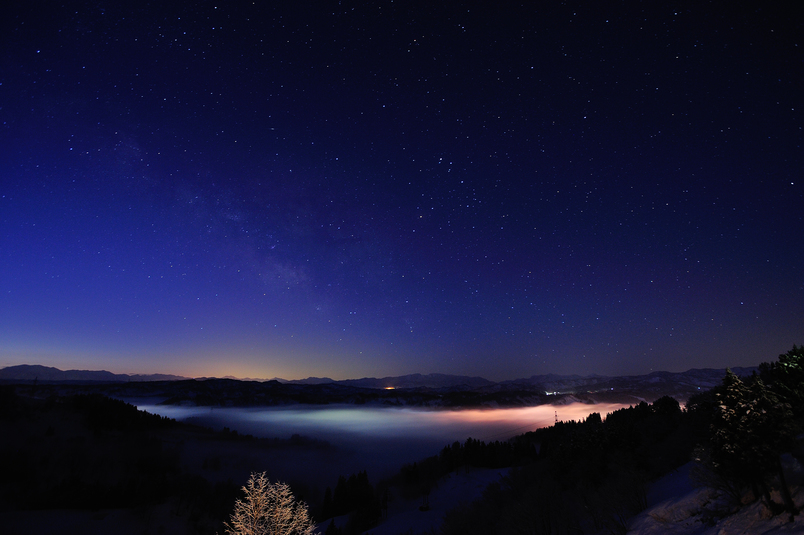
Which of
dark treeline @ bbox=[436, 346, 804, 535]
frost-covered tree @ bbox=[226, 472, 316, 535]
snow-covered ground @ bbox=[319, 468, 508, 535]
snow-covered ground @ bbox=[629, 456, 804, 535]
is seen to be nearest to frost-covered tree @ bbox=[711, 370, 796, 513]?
dark treeline @ bbox=[436, 346, 804, 535]

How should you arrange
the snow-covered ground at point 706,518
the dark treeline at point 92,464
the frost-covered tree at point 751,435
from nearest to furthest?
the snow-covered ground at point 706,518 → the frost-covered tree at point 751,435 → the dark treeline at point 92,464

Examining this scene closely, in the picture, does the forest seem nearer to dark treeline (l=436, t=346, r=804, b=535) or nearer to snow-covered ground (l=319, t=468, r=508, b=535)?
dark treeline (l=436, t=346, r=804, b=535)

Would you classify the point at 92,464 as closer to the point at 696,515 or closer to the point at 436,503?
the point at 436,503

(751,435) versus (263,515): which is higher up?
(751,435)

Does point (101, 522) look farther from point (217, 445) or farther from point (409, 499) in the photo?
point (217, 445)

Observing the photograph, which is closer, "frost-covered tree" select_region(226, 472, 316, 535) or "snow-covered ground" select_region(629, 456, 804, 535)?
"snow-covered ground" select_region(629, 456, 804, 535)

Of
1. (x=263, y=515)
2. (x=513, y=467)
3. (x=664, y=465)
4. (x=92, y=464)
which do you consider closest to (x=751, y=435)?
(x=664, y=465)

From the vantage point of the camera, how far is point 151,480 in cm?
8250

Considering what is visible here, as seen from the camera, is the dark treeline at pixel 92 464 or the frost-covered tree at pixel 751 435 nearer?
the frost-covered tree at pixel 751 435

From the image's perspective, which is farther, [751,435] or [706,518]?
[706,518]

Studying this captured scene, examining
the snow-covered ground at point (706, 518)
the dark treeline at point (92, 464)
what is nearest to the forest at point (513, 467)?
the dark treeline at point (92, 464)

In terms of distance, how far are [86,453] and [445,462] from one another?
11847 centimetres

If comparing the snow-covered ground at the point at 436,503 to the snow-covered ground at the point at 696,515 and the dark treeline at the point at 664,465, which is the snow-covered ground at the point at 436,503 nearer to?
the dark treeline at the point at 664,465

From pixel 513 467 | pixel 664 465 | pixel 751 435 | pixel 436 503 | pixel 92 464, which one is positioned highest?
pixel 751 435
